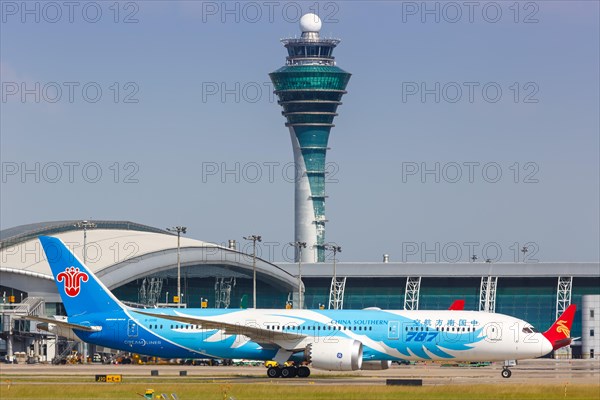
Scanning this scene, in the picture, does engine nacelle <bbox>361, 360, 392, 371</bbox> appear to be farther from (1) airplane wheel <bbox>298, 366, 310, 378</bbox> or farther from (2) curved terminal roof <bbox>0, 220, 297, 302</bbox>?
(2) curved terminal roof <bbox>0, 220, 297, 302</bbox>

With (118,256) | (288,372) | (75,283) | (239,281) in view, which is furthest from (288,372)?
(239,281)

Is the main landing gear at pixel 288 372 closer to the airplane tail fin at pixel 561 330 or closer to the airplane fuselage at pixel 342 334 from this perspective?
the airplane fuselage at pixel 342 334

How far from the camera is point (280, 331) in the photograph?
6800cm

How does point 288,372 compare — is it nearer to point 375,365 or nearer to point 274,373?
point 274,373

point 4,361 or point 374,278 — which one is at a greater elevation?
point 374,278

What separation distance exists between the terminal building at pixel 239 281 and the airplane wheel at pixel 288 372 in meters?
35.4

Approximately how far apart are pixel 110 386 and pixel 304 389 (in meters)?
9.46

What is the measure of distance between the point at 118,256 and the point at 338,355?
62711 millimetres

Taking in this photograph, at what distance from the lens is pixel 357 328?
68.4 meters

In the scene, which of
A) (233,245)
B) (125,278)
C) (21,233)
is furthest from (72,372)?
(233,245)

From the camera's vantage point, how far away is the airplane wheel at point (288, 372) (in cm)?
6756

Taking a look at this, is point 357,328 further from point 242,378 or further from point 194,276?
point 194,276

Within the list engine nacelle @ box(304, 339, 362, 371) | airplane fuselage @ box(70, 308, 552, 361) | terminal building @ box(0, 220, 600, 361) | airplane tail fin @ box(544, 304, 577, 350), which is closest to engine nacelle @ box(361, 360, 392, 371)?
airplane fuselage @ box(70, 308, 552, 361)

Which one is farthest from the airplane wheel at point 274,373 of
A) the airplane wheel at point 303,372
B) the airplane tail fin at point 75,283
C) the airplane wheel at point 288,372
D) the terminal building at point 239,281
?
the terminal building at point 239,281
